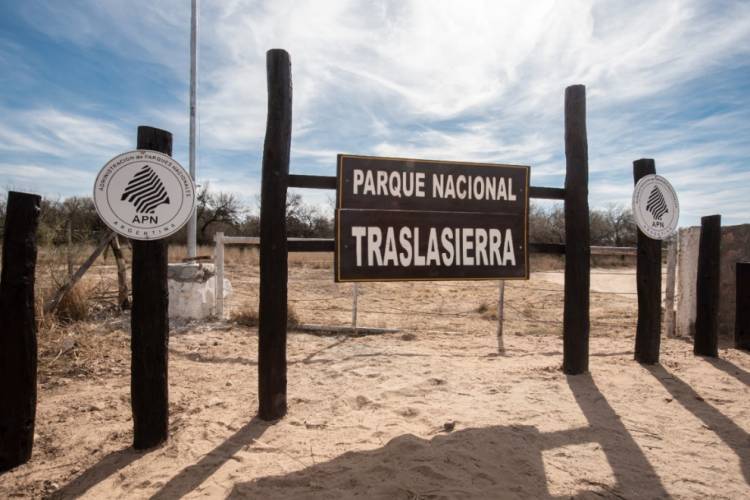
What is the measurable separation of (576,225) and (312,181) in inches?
107

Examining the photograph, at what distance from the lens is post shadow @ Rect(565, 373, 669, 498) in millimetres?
2592

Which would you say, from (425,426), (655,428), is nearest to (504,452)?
(425,426)

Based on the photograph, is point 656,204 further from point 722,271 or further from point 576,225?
point 722,271

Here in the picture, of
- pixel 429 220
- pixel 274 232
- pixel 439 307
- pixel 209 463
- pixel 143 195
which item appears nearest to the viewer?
pixel 209 463

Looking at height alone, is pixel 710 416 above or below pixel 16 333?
below

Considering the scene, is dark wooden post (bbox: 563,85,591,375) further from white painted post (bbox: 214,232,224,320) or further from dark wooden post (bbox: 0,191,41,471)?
white painted post (bbox: 214,232,224,320)

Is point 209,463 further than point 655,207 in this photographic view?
No

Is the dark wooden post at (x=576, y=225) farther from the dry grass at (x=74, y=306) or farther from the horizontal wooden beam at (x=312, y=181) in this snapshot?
the dry grass at (x=74, y=306)

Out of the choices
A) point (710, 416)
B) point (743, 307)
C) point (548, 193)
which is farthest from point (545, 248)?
point (743, 307)

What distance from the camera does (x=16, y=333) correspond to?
2801 millimetres

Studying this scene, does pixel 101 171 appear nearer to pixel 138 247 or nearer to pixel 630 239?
pixel 138 247

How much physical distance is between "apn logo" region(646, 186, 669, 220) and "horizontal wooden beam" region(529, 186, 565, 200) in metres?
1.17

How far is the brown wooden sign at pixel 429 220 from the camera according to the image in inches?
155

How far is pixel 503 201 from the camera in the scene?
173 inches
